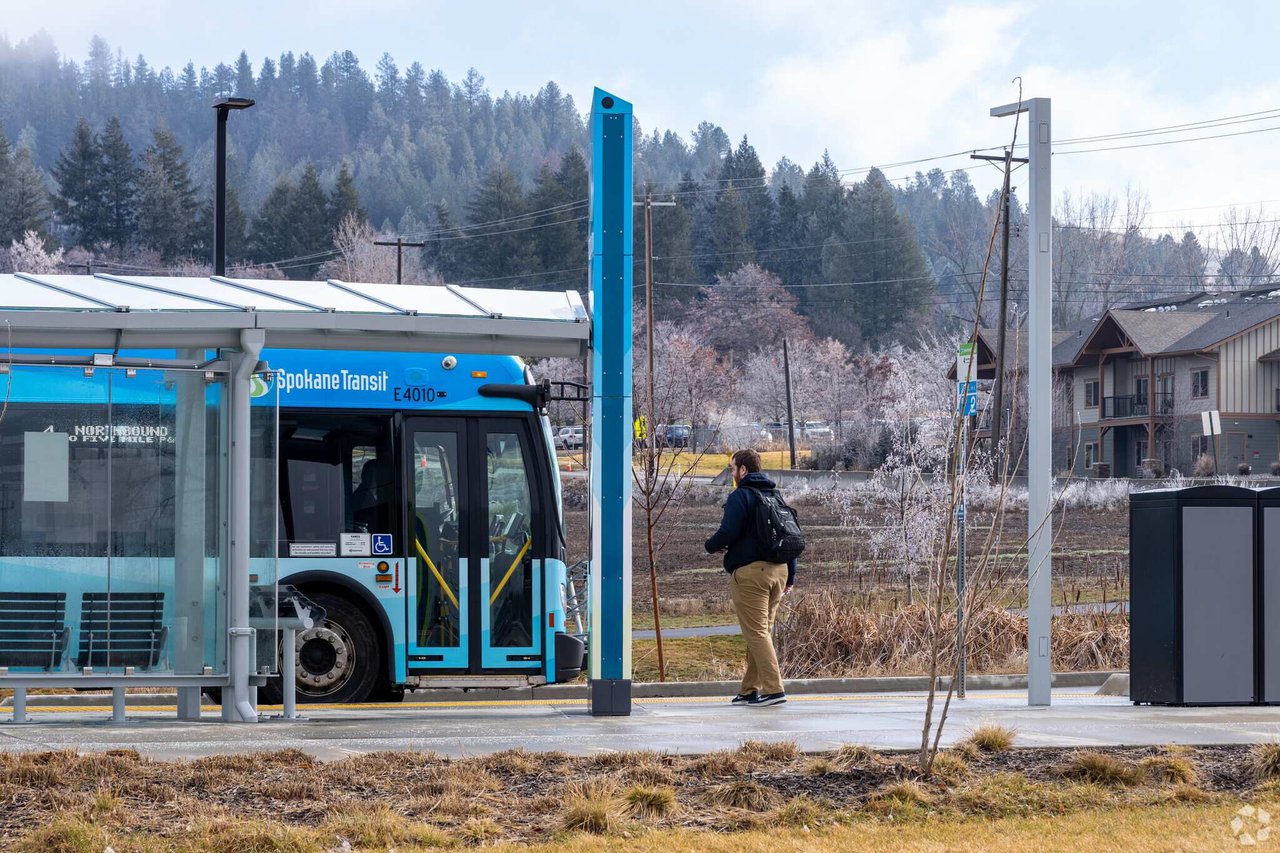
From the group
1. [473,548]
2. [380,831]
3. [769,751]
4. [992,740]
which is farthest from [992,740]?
[473,548]

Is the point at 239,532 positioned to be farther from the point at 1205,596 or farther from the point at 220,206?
the point at 220,206

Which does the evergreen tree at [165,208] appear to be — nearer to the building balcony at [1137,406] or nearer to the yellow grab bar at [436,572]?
the building balcony at [1137,406]

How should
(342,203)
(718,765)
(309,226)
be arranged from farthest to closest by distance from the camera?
(342,203) → (309,226) → (718,765)

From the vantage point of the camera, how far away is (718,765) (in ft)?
25.8

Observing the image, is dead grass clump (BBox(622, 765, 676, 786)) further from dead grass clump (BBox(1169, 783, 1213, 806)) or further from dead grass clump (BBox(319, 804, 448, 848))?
dead grass clump (BBox(1169, 783, 1213, 806))

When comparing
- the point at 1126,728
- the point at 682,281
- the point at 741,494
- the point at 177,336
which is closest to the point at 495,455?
the point at 741,494

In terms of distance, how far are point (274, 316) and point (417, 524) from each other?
3133mm

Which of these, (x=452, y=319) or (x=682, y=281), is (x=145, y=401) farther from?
(x=682, y=281)

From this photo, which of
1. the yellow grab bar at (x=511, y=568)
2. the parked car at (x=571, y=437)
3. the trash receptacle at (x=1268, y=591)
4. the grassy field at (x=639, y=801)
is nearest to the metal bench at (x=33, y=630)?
the grassy field at (x=639, y=801)

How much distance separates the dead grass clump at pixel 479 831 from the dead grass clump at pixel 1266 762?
388 centimetres

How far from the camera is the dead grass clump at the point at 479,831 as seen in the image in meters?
6.52

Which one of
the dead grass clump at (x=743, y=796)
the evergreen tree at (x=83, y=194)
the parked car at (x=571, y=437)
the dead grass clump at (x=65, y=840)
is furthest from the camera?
the evergreen tree at (x=83, y=194)

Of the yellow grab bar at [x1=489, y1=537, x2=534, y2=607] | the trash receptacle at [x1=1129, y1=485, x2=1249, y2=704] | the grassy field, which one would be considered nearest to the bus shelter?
the yellow grab bar at [x1=489, y1=537, x2=534, y2=607]

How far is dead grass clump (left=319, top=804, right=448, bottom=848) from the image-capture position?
6402 mm
